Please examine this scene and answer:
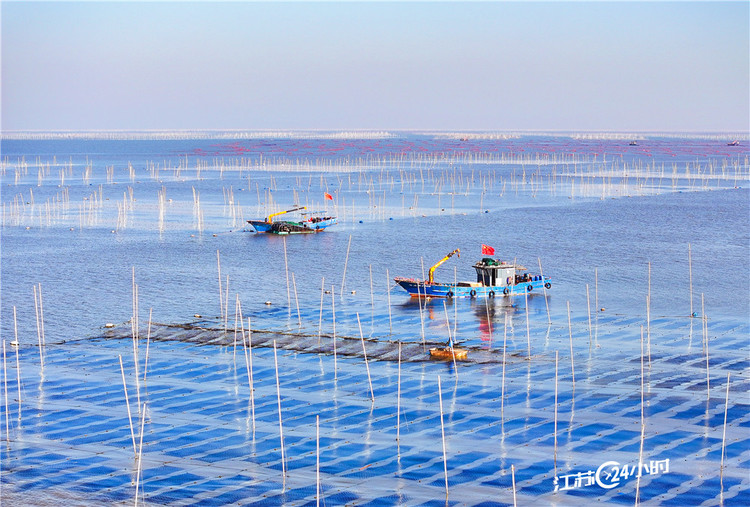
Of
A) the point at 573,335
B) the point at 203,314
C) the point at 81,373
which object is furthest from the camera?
the point at 203,314

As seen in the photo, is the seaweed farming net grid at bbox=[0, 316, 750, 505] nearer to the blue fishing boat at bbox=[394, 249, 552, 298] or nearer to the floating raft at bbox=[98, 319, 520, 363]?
the floating raft at bbox=[98, 319, 520, 363]

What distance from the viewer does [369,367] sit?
104 feet

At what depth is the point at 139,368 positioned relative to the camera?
31.7 m

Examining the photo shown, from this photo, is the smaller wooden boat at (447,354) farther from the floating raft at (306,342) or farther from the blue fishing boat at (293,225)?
the blue fishing boat at (293,225)

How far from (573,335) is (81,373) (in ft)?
56.9

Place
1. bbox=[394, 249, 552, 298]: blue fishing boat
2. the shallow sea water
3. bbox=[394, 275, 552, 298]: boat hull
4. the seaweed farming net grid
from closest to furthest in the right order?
the seaweed farming net grid
the shallow sea water
bbox=[394, 275, 552, 298]: boat hull
bbox=[394, 249, 552, 298]: blue fishing boat

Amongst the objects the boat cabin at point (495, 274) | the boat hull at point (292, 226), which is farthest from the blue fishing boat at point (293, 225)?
the boat cabin at point (495, 274)

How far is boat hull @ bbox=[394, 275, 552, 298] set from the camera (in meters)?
43.2

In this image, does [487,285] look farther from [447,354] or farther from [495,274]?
[447,354]

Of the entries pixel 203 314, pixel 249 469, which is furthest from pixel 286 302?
pixel 249 469

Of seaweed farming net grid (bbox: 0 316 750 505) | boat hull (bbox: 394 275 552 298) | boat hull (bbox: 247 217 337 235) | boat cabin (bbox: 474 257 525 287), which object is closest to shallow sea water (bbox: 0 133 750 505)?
seaweed farming net grid (bbox: 0 316 750 505)

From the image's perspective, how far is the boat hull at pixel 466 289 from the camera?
43156 millimetres

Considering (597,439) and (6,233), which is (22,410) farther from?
(6,233)

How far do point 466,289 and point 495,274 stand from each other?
1675 mm
